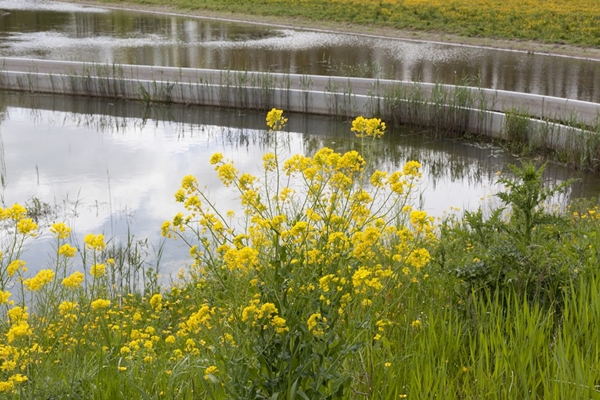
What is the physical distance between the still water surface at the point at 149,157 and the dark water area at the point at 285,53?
1.91 m

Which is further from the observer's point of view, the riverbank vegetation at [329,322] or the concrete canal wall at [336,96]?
the concrete canal wall at [336,96]

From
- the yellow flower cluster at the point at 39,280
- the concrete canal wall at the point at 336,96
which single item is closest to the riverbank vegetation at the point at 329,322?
the yellow flower cluster at the point at 39,280

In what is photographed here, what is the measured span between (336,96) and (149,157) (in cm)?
334

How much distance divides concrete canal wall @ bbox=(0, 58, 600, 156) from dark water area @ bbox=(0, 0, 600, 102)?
0.75 m

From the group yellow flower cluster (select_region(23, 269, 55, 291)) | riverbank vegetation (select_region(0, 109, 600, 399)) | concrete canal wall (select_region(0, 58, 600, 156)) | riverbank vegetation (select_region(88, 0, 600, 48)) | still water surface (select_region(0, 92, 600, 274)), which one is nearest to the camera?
riverbank vegetation (select_region(0, 109, 600, 399))

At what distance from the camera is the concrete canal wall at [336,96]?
1017 centimetres

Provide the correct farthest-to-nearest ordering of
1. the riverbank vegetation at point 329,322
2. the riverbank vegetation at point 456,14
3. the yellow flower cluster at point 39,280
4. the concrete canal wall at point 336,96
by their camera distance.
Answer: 1. the riverbank vegetation at point 456,14
2. the concrete canal wall at point 336,96
3. the yellow flower cluster at point 39,280
4. the riverbank vegetation at point 329,322

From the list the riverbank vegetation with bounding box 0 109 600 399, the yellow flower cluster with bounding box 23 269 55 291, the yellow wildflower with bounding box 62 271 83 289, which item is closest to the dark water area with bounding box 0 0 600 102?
the riverbank vegetation with bounding box 0 109 600 399

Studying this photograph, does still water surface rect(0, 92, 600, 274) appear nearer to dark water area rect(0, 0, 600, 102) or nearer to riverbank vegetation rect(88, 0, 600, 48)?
dark water area rect(0, 0, 600, 102)

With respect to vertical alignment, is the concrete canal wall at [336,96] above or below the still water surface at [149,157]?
above

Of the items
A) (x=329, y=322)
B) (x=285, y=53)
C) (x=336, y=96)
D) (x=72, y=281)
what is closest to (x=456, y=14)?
(x=285, y=53)

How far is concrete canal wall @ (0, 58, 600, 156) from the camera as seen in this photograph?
400 inches

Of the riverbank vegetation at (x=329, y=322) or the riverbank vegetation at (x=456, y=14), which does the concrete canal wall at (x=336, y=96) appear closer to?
the riverbank vegetation at (x=329, y=322)

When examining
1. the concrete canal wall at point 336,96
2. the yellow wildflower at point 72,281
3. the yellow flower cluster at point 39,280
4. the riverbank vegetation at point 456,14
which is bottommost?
the concrete canal wall at point 336,96
